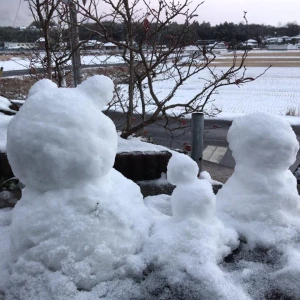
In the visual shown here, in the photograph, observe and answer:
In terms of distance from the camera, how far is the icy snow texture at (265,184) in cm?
271

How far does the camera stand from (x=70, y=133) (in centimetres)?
216

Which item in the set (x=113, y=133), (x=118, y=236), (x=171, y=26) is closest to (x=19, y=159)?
(x=113, y=133)

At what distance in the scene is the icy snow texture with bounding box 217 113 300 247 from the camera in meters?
2.71

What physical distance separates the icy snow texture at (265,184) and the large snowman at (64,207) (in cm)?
97

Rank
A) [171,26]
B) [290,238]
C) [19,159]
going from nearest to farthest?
1. [19,159]
2. [290,238]
3. [171,26]

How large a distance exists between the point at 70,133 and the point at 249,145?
1455 millimetres

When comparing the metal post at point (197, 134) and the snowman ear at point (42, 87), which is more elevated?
the snowman ear at point (42, 87)

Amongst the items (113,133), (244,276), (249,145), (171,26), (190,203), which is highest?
(171,26)

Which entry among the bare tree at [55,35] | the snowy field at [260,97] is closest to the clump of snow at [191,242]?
the bare tree at [55,35]

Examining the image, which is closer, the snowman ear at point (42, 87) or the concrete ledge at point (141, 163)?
the snowman ear at point (42, 87)

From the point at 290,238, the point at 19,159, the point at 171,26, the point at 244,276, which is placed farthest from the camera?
the point at 171,26

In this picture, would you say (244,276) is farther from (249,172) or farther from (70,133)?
(70,133)

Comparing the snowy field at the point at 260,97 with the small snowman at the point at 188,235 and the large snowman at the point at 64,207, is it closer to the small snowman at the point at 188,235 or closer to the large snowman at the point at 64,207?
the small snowman at the point at 188,235

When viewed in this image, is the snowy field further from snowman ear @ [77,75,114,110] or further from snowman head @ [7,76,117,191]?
snowman head @ [7,76,117,191]
